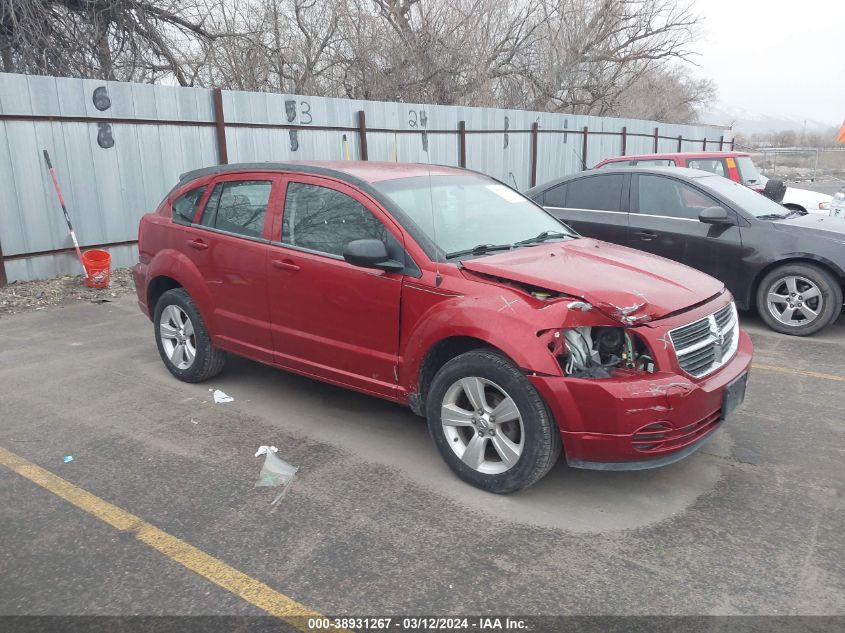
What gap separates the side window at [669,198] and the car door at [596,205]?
0.21 metres

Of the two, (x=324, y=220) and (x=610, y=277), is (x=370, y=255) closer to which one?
(x=324, y=220)

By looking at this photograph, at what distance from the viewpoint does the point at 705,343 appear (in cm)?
354

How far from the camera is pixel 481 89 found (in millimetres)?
21469

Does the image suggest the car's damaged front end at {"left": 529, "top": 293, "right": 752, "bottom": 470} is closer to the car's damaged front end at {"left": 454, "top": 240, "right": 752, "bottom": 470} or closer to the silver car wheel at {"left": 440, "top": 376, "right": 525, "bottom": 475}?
the car's damaged front end at {"left": 454, "top": 240, "right": 752, "bottom": 470}

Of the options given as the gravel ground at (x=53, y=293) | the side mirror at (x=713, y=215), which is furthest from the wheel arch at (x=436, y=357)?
the gravel ground at (x=53, y=293)

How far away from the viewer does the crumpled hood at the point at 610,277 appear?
3348 mm

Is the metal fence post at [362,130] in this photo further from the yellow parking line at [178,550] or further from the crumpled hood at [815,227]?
the yellow parking line at [178,550]

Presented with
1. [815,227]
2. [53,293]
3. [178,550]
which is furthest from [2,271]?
[815,227]

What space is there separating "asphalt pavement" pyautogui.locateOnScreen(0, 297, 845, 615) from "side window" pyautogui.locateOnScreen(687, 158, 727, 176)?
593 cm

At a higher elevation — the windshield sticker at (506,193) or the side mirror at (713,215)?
the windshield sticker at (506,193)

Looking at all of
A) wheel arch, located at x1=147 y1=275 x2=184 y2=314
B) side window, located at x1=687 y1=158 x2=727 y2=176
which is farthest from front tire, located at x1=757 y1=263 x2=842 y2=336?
wheel arch, located at x1=147 y1=275 x2=184 y2=314

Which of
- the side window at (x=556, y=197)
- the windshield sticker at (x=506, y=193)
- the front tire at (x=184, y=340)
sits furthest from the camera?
the side window at (x=556, y=197)

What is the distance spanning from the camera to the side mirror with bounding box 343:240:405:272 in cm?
377

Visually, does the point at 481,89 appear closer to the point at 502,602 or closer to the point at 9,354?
the point at 9,354
